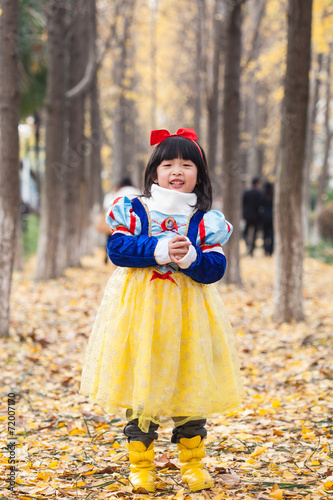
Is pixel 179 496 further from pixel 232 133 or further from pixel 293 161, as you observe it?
pixel 232 133

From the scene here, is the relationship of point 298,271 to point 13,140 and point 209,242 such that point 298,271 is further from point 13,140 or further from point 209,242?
point 209,242

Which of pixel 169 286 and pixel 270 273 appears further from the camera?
pixel 270 273

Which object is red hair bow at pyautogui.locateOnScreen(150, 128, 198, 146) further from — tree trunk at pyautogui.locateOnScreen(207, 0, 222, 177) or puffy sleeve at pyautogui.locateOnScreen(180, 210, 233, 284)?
tree trunk at pyautogui.locateOnScreen(207, 0, 222, 177)

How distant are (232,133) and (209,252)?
7586mm

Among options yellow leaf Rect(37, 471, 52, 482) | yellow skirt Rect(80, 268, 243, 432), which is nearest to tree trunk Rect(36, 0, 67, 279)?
yellow leaf Rect(37, 471, 52, 482)

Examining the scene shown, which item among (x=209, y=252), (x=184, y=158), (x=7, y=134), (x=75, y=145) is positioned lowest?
(x=209, y=252)

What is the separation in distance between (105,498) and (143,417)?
476 millimetres

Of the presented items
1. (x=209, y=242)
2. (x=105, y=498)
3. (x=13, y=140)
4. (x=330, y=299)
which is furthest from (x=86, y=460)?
(x=330, y=299)

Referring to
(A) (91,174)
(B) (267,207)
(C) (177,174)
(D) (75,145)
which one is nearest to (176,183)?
(C) (177,174)

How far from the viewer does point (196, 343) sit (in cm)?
278

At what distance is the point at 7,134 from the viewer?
20.5ft

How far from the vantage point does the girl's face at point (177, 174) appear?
296 cm

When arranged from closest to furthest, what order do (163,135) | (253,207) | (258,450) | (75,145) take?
(163,135)
(258,450)
(75,145)
(253,207)

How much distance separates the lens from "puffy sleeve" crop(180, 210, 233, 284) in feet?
9.19
